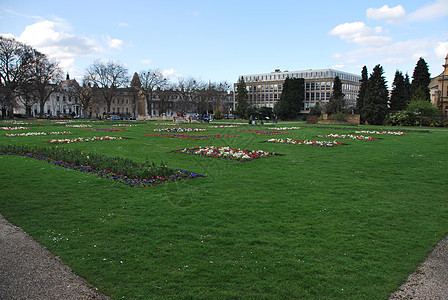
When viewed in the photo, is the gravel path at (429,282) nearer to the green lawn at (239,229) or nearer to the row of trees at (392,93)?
the green lawn at (239,229)

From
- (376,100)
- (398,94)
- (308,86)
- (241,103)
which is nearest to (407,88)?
(398,94)

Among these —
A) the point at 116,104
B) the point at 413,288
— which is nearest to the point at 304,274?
the point at 413,288

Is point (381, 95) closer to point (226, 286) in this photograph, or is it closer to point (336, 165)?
point (336, 165)

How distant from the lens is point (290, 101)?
80750mm

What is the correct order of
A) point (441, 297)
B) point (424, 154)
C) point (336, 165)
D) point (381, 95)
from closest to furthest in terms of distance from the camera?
point (441, 297) < point (336, 165) < point (424, 154) < point (381, 95)

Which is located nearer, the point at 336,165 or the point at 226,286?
the point at 226,286

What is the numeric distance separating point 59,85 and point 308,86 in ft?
225

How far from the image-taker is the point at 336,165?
11.8 meters

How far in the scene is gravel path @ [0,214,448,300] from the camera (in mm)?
3631

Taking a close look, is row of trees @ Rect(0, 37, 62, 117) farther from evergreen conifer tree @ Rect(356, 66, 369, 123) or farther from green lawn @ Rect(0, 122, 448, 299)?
evergreen conifer tree @ Rect(356, 66, 369, 123)

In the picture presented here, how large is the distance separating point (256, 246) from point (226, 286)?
3.81ft

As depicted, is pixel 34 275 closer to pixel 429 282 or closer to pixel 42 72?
pixel 429 282

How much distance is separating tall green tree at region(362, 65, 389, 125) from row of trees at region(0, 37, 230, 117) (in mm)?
46012

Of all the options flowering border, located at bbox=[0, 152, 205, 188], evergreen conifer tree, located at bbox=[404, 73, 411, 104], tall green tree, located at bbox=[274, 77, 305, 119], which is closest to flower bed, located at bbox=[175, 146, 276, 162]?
flowering border, located at bbox=[0, 152, 205, 188]
